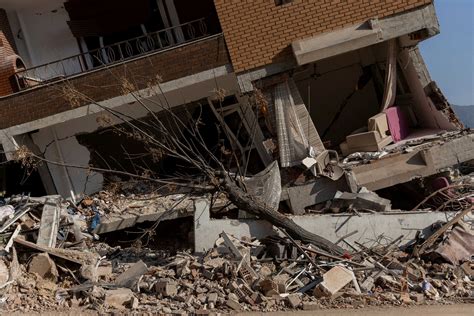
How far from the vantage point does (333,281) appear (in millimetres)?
7012

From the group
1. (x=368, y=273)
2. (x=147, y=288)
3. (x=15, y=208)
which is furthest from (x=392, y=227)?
(x=15, y=208)

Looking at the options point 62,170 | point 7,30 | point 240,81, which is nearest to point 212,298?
point 240,81

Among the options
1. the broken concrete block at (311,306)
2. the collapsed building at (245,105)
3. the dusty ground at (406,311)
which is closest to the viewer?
the dusty ground at (406,311)

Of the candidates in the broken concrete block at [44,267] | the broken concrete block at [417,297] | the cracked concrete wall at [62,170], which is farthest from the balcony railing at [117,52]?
the broken concrete block at [417,297]

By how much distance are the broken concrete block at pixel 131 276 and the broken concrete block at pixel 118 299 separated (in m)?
0.42

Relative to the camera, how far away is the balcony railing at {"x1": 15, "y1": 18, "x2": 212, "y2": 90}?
450 inches

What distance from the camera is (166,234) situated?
34.7ft

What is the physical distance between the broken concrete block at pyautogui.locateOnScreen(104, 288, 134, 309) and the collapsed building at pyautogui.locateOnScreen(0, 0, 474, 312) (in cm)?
192

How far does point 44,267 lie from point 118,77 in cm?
433

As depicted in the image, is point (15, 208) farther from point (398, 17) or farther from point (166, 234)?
point (398, 17)

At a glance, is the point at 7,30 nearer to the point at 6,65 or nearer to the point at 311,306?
the point at 6,65

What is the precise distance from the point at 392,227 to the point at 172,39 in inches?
257

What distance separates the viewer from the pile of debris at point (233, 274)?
22.4 ft

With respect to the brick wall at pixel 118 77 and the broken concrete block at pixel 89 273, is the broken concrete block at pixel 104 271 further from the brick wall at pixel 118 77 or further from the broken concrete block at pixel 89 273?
the brick wall at pixel 118 77
